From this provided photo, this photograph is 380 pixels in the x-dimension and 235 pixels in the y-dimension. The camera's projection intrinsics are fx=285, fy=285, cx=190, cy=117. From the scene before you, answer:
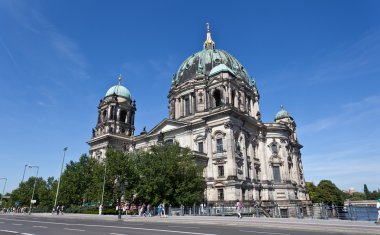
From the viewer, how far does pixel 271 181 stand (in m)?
53.4

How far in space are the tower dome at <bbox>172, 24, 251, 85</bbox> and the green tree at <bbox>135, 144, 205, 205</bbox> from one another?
1078 inches

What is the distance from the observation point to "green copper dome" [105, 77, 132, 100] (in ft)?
218

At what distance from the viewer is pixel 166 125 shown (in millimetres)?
56281

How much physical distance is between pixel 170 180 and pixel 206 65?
3400cm

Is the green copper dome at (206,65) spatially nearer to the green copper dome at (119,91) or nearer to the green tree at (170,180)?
the green copper dome at (119,91)

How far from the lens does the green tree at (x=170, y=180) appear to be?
Answer: 3612cm

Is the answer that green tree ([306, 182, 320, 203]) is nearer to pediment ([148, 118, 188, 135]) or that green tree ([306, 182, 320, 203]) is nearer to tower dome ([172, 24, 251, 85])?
tower dome ([172, 24, 251, 85])

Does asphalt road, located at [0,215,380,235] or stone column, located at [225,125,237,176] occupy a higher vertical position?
stone column, located at [225,125,237,176]

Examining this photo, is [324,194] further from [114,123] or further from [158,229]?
[158,229]

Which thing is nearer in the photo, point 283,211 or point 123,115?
point 283,211

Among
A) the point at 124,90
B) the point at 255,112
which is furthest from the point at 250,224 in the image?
the point at 124,90

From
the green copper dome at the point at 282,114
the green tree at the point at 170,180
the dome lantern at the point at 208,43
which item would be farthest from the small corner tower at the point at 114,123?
the green copper dome at the point at 282,114

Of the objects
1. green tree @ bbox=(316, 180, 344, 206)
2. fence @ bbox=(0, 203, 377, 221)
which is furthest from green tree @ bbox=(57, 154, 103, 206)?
green tree @ bbox=(316, 180, 344, 206)

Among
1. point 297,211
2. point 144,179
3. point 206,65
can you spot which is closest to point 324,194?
point 206,65
